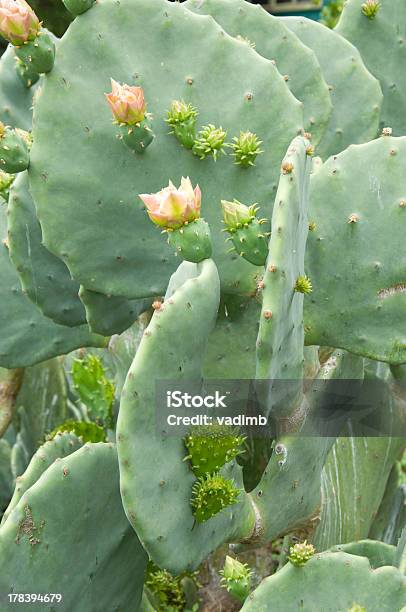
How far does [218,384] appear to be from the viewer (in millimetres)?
1579

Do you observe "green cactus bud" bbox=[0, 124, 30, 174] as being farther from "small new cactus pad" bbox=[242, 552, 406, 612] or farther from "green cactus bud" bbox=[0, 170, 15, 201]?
"small new cactus pad" bbox=[242, 552, 406, 612]

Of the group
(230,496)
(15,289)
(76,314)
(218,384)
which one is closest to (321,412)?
(218,384)

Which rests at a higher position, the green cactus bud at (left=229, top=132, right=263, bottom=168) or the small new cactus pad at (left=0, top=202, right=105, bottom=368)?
the green cactus bud at (left=229, top=132, right=263, bottom=168)

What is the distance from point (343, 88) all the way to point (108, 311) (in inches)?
31.1

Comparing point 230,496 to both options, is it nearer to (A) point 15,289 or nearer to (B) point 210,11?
(A) point 15,289

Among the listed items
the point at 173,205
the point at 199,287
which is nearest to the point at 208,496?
the point at 199,287

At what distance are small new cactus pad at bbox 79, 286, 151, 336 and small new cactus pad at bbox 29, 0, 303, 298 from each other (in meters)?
0.08

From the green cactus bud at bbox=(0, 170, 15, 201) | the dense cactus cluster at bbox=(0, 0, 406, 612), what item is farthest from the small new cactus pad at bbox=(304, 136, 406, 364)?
the green cactus bud at bbox=(0, 170, 15, 201)

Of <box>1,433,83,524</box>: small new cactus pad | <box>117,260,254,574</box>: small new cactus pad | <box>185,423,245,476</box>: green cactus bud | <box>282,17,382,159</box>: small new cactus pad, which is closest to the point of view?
<box>117,260,254,574</box>: small new cactus pad

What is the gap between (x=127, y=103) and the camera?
1.40 meters

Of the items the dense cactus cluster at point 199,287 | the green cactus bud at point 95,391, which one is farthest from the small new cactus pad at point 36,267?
the green cactus bud at point 95,391

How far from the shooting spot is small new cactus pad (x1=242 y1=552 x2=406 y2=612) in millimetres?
1366

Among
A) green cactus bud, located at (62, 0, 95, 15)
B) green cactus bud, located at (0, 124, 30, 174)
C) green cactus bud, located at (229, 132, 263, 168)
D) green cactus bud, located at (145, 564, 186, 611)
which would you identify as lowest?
green cactus bud, located at (145, 564, 186, 611)

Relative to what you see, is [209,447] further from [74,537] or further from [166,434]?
[74,537]
